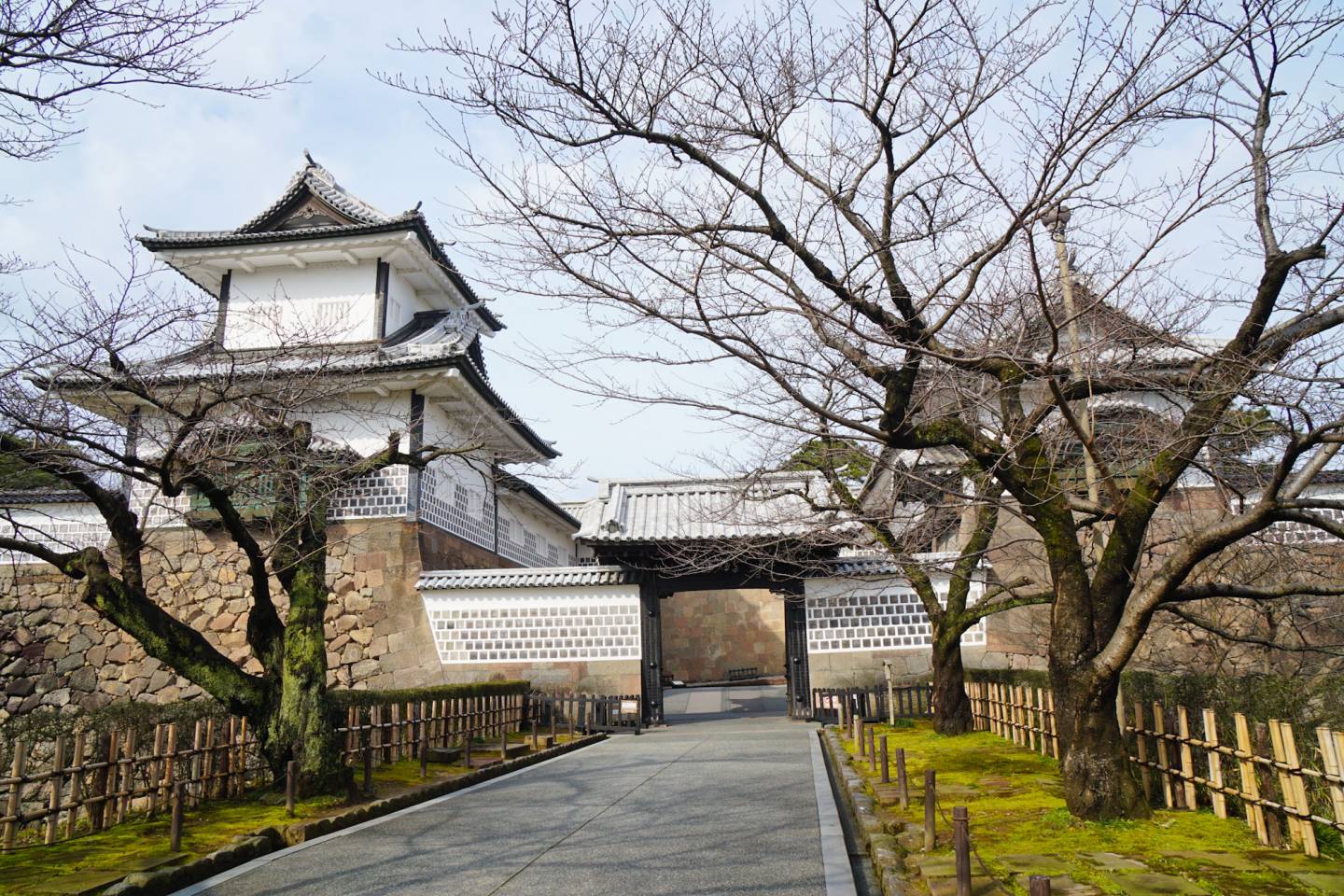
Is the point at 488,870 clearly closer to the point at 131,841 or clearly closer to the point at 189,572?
the point at 131,841

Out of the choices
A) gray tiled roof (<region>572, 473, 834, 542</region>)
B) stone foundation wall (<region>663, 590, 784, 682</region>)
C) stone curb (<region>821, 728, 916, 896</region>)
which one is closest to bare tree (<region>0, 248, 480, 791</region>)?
stone curb (<region>821, 728, 916, 896</region>)

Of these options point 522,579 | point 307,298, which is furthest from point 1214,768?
point 307,298

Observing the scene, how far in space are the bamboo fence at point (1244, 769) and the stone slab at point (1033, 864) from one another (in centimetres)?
151

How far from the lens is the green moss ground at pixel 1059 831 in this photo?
5211 millimetres

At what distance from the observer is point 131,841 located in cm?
735

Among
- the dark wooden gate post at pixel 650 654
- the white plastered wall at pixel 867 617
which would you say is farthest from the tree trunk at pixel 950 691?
the dark wooden gate post at pixel 650 654

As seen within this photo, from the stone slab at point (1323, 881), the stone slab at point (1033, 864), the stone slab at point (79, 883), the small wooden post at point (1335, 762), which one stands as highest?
the small wooden post at point (1335, 762)

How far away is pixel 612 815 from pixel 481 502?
1554cm

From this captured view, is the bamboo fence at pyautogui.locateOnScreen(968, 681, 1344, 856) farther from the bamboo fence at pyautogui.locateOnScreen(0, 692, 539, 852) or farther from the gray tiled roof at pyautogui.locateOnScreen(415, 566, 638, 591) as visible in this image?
the gray tiled roof at pyautogui.locateOnScreen(415, 566, 638, 591)

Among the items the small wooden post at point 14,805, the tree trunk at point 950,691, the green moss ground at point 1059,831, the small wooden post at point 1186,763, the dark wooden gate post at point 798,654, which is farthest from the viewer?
the dark wooden gate post at point 798,654

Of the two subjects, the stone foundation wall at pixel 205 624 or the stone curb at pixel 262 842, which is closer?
the stone curb at pixel 262 842

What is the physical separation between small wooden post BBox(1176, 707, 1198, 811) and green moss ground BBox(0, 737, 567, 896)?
735cm

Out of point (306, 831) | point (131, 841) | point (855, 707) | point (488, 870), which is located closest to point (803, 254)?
point (488, 870)

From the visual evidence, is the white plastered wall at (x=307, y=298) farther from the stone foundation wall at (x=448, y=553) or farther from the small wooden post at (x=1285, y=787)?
the small wooden post at (x=1285, y=787)
